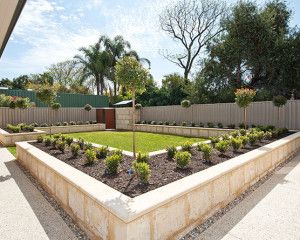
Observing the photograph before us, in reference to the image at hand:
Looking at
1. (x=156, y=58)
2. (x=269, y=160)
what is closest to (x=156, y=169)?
(x=269, y=160)

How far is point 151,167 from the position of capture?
4969mm

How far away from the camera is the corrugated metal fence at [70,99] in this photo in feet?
70.1

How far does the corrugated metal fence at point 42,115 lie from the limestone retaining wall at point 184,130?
4944 millimetres

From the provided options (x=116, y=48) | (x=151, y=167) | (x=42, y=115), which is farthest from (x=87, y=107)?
(x=151, y=167)

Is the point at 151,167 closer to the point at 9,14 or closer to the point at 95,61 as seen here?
the point at 9,14

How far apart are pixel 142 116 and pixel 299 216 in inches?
698

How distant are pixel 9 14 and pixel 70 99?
20853 mm

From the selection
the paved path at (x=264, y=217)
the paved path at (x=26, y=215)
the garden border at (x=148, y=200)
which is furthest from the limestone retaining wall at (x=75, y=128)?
the paved path at (x=264, y=217)

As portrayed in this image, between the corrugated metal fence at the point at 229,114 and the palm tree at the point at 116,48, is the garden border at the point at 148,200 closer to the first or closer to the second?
the corrugated metal fence at the point at 229,114

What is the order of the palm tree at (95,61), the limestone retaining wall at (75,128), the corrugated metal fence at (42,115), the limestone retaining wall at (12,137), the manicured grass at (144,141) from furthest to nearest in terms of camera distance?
1. the palm tree at (95,61)
2. the limestone retaining wall at (75,128)
3. the corrugated metal fence at (42,115)
4. the limestone retaining wall at (12,137)
5. the manicured grass at (144,141)

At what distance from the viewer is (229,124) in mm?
15234

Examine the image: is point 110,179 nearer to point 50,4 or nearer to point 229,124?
point 50,4

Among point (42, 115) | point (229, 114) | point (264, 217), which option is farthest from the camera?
point (42, 115)

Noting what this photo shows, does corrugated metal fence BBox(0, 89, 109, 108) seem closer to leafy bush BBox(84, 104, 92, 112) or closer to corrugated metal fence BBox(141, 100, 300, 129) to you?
leafy bush BBox(84, 104, 92, 112)
